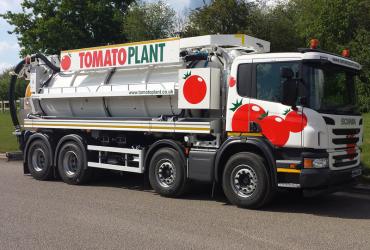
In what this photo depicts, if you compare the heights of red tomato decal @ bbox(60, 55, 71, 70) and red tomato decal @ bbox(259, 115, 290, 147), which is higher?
red tomato decal @ bbox(60, 55, 71, 70)

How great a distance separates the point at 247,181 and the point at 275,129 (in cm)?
105

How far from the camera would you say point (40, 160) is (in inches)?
485

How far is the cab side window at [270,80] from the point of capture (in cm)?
791

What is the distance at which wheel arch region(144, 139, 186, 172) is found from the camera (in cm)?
919

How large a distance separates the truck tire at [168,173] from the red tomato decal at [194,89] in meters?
1.10

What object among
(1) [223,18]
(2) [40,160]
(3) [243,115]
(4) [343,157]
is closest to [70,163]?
(2) [40,160]

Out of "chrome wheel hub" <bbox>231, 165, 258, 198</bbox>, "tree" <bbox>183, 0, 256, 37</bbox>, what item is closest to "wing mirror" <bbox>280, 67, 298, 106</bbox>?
"chrome wheel hub" <bbox>231, 165, 258, 198</bbox>

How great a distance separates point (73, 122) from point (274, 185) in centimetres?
542

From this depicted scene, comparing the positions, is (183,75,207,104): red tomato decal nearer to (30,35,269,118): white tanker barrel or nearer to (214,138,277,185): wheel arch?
(30,35,269,118): white tanker barrel

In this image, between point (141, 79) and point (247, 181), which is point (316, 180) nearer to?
point (247, 181)

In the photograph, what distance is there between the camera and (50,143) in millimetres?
12000

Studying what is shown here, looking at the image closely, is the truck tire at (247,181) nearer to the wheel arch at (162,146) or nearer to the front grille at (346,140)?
the wheel arch at (162,146)

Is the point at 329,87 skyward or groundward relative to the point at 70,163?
skyward

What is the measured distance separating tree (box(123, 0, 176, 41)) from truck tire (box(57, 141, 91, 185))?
1119 inches
